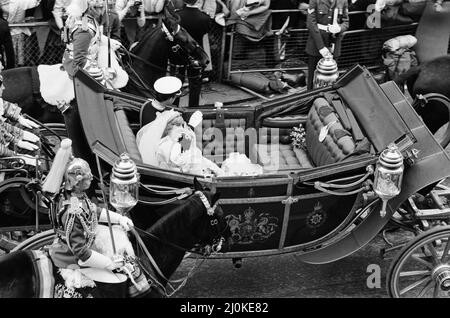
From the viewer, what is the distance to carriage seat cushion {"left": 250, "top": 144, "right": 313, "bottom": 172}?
8.73 metres

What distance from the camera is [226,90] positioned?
484 inches

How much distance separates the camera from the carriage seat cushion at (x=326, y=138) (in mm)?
8000

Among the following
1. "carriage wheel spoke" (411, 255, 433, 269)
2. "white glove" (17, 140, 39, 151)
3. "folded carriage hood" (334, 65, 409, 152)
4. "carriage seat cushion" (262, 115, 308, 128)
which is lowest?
"carriage wheel spoke" (411, 255, 433, 269)

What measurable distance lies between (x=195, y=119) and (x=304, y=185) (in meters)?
1.42

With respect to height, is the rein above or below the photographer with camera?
above

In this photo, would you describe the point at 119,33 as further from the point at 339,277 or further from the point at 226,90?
the point at 339,277

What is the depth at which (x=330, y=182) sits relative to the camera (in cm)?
746

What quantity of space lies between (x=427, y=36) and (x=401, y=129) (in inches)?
188

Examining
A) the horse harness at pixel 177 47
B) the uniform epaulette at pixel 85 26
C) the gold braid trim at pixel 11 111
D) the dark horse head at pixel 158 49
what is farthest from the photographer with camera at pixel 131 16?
the gold braid trim at pixel 11 111

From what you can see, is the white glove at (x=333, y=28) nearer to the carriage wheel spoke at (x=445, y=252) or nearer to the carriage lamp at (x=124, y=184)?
the carriage wheel spoke at (x=445, y=252)

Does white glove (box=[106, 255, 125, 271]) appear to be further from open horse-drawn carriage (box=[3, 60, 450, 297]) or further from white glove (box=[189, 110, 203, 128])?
white glove (box=[189, 110, 203, 128])

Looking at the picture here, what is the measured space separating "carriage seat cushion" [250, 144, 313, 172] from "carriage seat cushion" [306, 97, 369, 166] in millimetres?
113

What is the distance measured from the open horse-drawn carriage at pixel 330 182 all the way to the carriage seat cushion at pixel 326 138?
0.04ft

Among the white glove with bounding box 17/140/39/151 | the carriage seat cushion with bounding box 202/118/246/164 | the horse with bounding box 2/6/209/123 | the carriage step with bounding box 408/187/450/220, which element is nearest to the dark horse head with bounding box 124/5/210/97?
the horse with bounding box 2/6/209/123
